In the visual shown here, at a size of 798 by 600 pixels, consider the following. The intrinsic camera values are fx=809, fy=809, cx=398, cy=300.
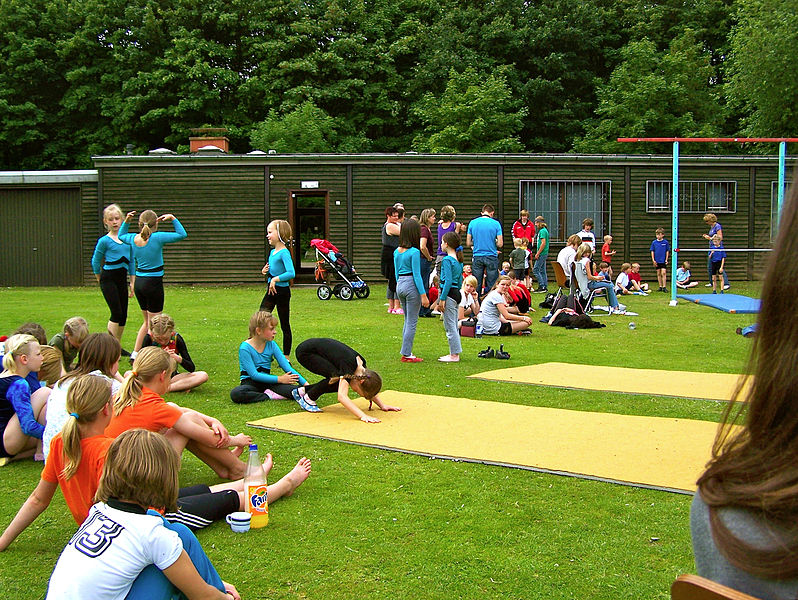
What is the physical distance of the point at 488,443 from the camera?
5715 millimetres

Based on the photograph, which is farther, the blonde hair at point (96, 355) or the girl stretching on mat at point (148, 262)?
the girl stretching on mat at point (148, 262)

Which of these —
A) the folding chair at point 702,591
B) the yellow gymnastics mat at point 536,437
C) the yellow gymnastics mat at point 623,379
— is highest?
the folding chair at point 702,591

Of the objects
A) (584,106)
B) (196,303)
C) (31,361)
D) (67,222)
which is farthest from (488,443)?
(584,106)

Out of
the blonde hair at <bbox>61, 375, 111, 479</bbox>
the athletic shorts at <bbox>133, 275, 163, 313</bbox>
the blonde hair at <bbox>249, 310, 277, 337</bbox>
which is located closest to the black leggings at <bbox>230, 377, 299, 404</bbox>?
the blonde hair at <bbox>249, 310, 277, 337</bbox>

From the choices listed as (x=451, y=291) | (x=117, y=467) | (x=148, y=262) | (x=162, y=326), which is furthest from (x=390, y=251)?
(x=117, y=467)

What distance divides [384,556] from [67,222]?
2083cm

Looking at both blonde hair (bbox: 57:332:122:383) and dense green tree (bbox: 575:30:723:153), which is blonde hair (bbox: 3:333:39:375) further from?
dense green tree (bbox: 575:30:723:153)

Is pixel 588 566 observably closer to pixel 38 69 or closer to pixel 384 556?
pixel 384 556

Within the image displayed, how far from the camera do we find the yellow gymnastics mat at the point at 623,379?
7660mm

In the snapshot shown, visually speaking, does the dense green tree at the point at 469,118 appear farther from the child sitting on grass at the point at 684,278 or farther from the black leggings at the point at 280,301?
the black leggings at the point at 280,301

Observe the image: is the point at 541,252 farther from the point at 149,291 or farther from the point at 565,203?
the point at 149,291

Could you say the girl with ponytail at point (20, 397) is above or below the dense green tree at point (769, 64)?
below

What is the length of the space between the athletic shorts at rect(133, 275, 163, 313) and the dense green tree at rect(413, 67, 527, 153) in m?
24.1

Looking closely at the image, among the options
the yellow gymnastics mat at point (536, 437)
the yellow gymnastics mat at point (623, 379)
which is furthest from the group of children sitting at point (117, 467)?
the yellow gymnastics mat at point (623, 379)
